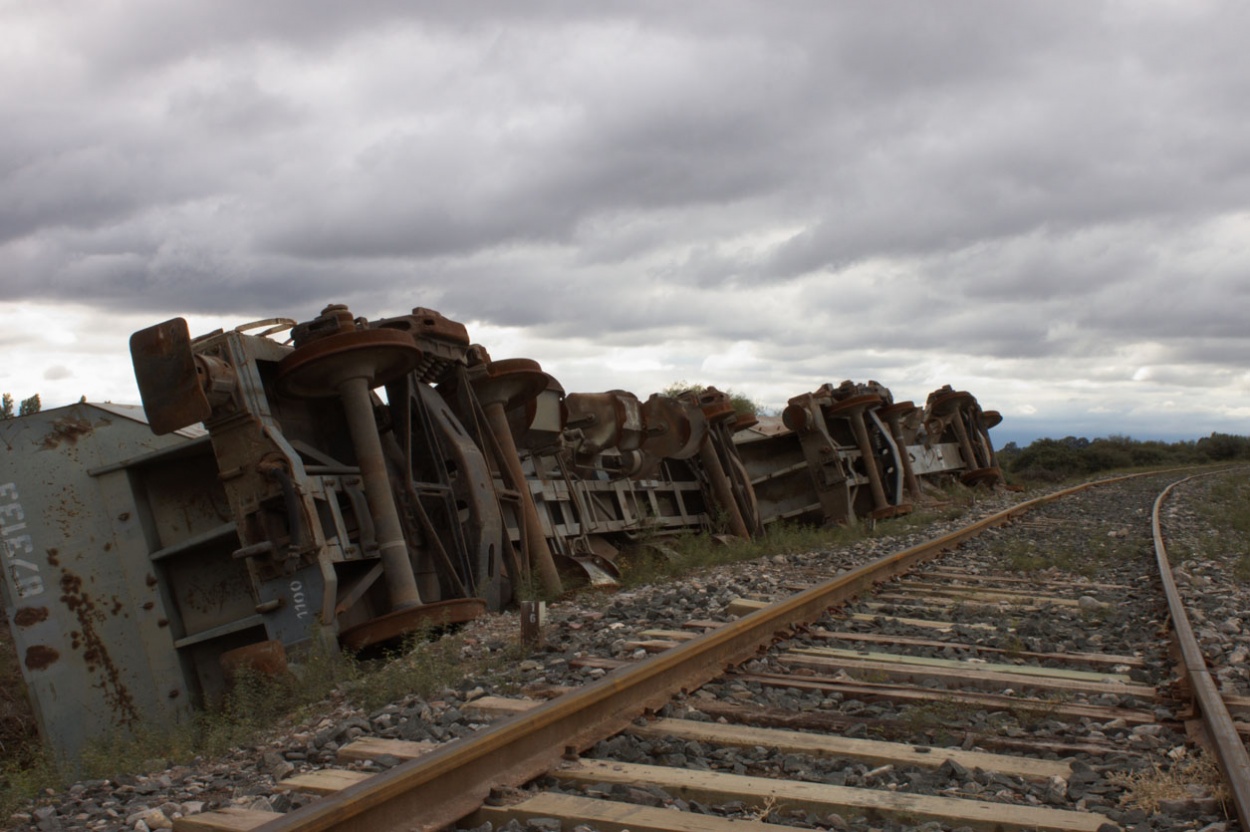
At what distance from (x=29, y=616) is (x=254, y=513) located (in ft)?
6.08

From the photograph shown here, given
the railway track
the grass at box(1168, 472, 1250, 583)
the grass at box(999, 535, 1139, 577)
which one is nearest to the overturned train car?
the railway track

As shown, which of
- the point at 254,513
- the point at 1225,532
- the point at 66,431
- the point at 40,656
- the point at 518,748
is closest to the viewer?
the point at 518,748

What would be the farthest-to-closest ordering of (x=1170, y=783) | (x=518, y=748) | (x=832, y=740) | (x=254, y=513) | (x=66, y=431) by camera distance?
(x=66, y=431) → (x=254, y=513) → (x=832, y=740) → (x=518, y=748) → (x=1170, y=783)

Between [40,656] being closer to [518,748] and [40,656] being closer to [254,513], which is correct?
[254,513]

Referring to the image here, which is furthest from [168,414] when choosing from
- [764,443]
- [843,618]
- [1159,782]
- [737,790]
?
[764,443]

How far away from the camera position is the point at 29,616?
7.48m

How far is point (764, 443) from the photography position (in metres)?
18.4

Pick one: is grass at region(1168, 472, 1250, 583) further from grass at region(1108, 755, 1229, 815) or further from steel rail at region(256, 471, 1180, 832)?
grass at region(1108, 755, 1229, 815)

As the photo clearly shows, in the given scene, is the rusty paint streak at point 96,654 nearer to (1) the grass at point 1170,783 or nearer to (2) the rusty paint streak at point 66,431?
(2) the rusty paint streak at point 66,431

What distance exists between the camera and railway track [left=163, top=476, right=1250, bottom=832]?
299 cm

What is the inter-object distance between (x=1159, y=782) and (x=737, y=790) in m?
1.19

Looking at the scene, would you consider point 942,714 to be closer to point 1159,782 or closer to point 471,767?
point 1159,782

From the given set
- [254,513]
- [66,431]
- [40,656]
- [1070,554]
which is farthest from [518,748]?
[1070,554]

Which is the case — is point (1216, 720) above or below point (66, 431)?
below
